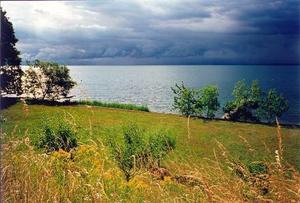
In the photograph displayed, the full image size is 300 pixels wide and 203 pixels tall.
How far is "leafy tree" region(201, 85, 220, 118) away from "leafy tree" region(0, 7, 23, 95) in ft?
61.2

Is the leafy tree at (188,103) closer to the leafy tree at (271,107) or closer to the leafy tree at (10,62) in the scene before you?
the leafy tree at (271,107)

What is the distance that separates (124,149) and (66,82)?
28.6 metres

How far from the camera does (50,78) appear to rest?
42.5 metres

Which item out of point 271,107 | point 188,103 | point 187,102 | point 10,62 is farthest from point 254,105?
point 10,62

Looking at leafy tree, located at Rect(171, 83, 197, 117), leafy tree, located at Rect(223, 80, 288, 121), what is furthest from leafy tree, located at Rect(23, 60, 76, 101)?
leafy tree, located at Rect(223, 80, 288, 121)

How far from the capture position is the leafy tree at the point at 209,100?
4428 centimetres

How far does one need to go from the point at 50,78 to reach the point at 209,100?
1660 cm

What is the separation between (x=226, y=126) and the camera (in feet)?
127

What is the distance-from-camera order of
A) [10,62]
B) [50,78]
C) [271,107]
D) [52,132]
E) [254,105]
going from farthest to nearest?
[254,105], [271,107], [50,78], [10,62], [52,132]

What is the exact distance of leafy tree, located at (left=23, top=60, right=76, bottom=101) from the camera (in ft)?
135

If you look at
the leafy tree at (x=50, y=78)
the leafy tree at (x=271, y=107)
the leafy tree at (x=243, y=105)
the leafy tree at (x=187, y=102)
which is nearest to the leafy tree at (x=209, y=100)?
the leafy tree at (x=187, y=102)

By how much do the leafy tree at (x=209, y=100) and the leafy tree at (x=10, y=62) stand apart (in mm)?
18654

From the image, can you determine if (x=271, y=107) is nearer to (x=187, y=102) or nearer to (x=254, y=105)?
(x=254, y=105)

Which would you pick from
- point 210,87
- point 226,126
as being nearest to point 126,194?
point 226,126
